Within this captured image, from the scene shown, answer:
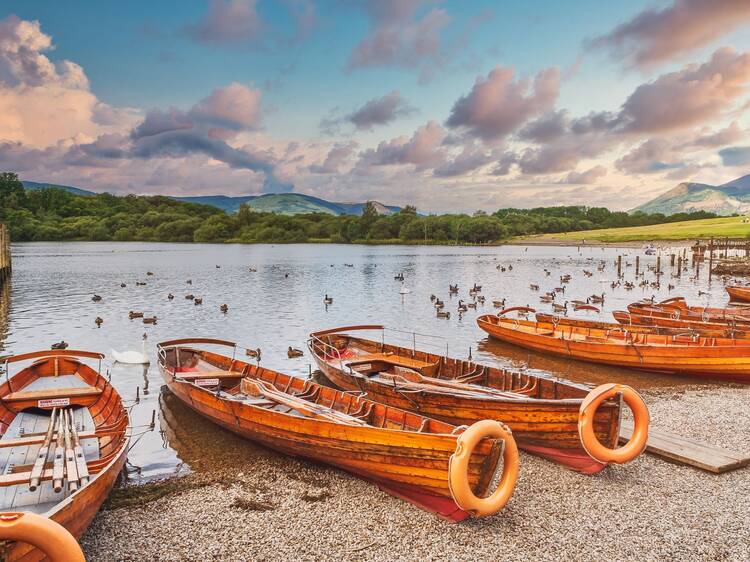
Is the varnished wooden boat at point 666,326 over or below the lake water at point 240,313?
over

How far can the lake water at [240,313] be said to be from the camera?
1697cm

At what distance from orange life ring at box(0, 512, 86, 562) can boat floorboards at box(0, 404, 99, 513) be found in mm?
3055

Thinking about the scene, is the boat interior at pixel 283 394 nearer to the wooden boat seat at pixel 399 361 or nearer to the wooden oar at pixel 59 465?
the wooden boat seat at pixel 399 361

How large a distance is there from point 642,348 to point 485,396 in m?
10.9

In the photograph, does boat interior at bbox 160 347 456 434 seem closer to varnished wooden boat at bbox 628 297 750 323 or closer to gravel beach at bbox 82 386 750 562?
gravel beach at bbox 82 386 750 562

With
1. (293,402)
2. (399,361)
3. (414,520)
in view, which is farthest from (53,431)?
(399,361)

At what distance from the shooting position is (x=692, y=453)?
1188cm

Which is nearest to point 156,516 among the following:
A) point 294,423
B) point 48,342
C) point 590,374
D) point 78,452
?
point 78,452

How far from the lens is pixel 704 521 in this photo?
9.45m

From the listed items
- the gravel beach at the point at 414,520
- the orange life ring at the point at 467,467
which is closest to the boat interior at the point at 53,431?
the gravel beach at the point at 414,520

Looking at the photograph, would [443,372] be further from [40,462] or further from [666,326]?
[666,326]

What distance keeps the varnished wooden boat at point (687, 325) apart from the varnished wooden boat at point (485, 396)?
10.7 m

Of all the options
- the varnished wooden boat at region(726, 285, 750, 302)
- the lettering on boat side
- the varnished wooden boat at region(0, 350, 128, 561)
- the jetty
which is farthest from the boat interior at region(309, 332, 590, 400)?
the jetty

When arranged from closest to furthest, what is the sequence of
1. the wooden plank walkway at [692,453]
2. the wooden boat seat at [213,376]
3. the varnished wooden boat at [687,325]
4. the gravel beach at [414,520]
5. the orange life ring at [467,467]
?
the gravel beach at [414,520] < the orange life ring at [467,467] < the wooden plank walkway at [692,453] < the wooden boat seat at [213,376] < the varnished wooden boat at [687,325]
